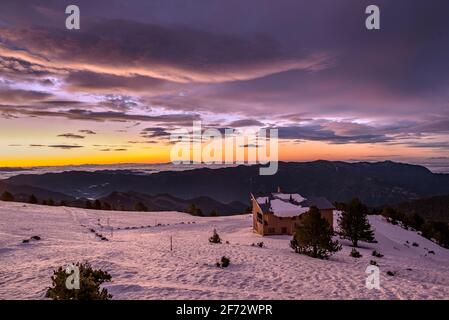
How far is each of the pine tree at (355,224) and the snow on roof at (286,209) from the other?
6.12 metres

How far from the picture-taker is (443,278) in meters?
22.8

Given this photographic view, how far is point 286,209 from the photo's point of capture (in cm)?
4512

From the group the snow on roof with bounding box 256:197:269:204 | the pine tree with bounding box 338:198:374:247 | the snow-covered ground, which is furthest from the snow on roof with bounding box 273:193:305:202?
the snow-covered ground

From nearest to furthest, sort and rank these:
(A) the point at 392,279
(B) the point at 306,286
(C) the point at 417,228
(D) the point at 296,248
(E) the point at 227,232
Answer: (B) the point at 306,286 < (A) the point at 392,279 < (D) the point at 296,248 < (E) the point at 227,232 < (C) the point at 417,228

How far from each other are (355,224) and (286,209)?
9.33 m

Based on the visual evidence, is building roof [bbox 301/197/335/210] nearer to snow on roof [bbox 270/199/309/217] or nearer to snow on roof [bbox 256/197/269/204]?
snow on roof [bbox 270/199/309/217]

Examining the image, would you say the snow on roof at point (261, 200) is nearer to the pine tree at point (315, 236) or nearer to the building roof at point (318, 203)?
the building roof at point (318, 203)

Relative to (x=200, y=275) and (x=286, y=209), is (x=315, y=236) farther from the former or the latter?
(x=286, y=209)
